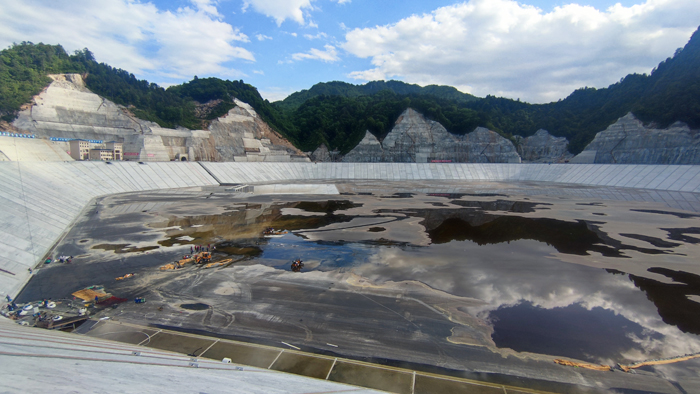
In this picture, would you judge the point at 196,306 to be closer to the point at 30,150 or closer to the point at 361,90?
the point at 30,150

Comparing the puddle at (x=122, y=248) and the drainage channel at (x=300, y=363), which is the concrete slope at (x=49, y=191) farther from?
the drainage channel at (x=300, y=363)

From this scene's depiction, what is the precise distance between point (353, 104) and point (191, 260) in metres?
84.1

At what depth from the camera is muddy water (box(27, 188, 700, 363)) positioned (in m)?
11.1

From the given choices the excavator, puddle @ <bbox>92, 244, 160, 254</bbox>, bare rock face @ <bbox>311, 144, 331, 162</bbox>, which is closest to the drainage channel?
the excavator

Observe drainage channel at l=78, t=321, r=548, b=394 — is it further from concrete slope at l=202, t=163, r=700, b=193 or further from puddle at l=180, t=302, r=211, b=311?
concrete slope at l=202, t=163, r=700, b=193

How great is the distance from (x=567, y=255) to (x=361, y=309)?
46.1 ft

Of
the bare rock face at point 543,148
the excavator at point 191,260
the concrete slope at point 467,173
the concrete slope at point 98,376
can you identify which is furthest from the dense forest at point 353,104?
the concrete slope at point 98,376

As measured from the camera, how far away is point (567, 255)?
18.7 m

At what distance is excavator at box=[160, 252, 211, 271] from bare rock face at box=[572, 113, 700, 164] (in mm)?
77366

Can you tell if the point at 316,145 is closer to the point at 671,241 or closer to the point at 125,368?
the point at 671,241

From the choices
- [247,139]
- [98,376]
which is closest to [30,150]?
[247,139]

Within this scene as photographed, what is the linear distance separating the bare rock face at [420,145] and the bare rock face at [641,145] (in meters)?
23.1

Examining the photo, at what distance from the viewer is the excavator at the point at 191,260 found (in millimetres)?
16344

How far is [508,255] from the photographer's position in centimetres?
1869
